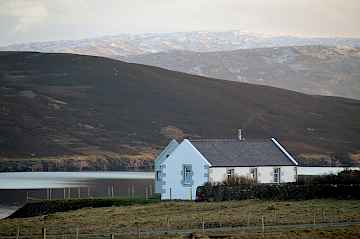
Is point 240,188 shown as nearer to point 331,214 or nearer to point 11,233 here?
point 331,214

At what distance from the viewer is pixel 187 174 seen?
235ft

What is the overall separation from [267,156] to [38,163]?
341ft

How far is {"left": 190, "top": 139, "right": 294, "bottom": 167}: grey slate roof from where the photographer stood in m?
70.6

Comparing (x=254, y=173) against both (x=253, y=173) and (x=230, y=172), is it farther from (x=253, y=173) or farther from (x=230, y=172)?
(x=230, y=172)

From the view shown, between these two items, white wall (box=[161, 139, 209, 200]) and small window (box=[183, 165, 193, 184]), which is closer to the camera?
white wall (box=[161, 139, 209, 200])

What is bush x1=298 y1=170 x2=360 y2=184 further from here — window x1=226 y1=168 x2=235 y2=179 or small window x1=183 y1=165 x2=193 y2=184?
small window x1=183 y1=165 x2=193 y2=184

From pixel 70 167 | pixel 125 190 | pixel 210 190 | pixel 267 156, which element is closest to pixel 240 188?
pixel 210 190

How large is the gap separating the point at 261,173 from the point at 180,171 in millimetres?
6429

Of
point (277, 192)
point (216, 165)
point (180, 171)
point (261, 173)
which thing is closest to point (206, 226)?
point (277, 192)

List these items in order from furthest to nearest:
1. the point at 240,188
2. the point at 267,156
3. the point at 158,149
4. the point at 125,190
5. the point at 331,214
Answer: the point at 158,149, the point at 125,190, the point at 267,156, the point at 240,188, the point at 331,214

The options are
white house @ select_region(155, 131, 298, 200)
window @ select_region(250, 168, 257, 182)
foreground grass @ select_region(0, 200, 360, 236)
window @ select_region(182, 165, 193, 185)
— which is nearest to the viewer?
foreground grass @ select_region(0, 200, 360, 236)

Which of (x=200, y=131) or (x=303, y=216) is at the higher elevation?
(x=200, y=131)

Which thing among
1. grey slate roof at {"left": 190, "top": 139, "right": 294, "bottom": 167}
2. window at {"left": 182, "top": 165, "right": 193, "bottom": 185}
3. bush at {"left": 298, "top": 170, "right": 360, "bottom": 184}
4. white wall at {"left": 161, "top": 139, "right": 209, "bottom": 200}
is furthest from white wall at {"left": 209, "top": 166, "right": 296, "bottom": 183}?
bush at {"left": 298, "top": 170, "right": 360, "bottom": 184}

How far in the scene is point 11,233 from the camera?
151 feet
